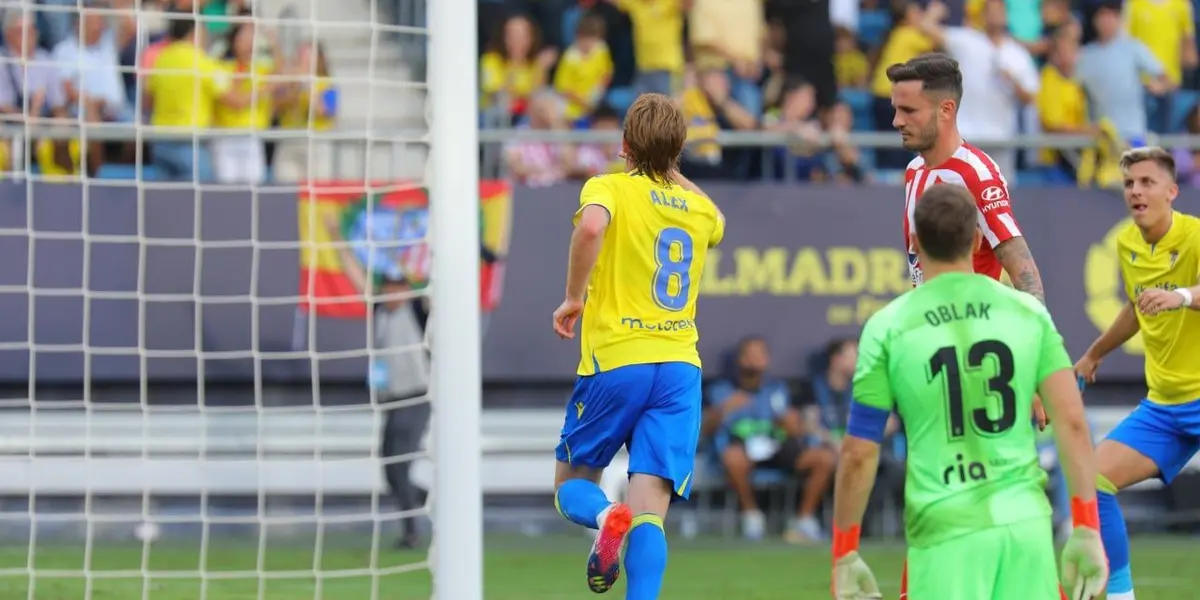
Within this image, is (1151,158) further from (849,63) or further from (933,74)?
(849,63)

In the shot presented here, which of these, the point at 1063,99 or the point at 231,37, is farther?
the point at 1063,99

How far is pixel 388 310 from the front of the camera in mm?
13031

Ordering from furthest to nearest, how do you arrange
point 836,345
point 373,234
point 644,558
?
point 836,345 → point 373,234 → point 644,558

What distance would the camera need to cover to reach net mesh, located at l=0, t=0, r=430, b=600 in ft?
40.8

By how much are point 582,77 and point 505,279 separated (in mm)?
1884

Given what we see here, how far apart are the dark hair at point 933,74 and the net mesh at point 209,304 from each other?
623cm

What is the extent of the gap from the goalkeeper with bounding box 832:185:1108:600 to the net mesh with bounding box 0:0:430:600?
7826 millimetres

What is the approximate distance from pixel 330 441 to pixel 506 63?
3.43m

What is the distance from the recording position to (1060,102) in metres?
14.8

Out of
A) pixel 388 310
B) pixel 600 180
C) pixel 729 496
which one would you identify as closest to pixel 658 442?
pixel 600 180

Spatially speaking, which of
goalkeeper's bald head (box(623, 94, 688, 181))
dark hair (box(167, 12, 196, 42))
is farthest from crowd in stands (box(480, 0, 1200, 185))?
goalkeeper's bald head (box(623, 94, 688, 181))

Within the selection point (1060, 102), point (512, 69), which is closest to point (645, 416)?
point (512, 69)

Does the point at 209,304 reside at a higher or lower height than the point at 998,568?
lower

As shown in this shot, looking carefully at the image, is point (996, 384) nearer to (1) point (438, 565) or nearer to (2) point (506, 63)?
(1) point (438, 565)
